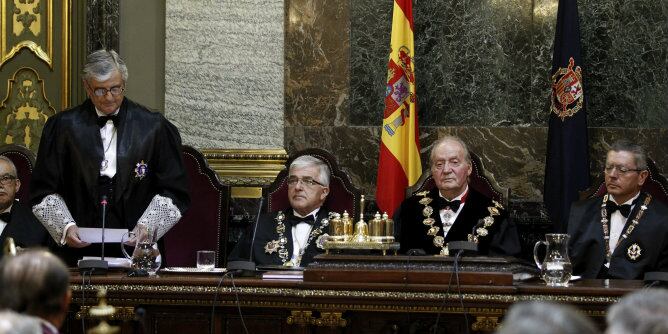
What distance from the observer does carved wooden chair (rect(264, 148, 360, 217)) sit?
22.7 feet

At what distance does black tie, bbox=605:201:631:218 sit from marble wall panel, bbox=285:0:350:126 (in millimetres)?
2127

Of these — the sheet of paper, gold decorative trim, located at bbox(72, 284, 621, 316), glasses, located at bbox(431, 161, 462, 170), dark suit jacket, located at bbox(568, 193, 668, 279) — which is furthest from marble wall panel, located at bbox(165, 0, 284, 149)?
gold decorative trim, located at bbox(72, 284, 621, 316)

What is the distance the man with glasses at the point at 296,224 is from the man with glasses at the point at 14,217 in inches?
44.0

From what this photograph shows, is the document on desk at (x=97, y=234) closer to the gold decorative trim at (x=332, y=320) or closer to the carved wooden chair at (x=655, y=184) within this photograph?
the gold decorative trim at (x=332, y=320)

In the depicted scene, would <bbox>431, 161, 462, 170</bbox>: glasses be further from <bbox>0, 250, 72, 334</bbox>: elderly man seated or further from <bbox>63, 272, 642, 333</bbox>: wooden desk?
<bbox>0, 250, 72, 334</bbox>: elderly man seated

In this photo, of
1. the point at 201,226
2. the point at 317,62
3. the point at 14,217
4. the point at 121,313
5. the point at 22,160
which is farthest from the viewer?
the point at 317,62

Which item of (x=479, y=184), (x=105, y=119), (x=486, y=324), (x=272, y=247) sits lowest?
(x=486, y=324)

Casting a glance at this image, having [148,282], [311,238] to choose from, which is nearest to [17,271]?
[148,282]

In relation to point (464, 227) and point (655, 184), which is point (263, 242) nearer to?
point (464, 227)

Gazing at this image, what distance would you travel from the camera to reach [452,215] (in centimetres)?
688

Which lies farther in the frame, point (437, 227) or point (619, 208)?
point (437, 227)

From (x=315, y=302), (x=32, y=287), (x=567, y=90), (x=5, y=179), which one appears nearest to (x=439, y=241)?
(x=567, y=90)

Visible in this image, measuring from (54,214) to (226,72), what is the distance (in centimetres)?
217

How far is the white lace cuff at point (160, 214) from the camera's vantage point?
615 cm
